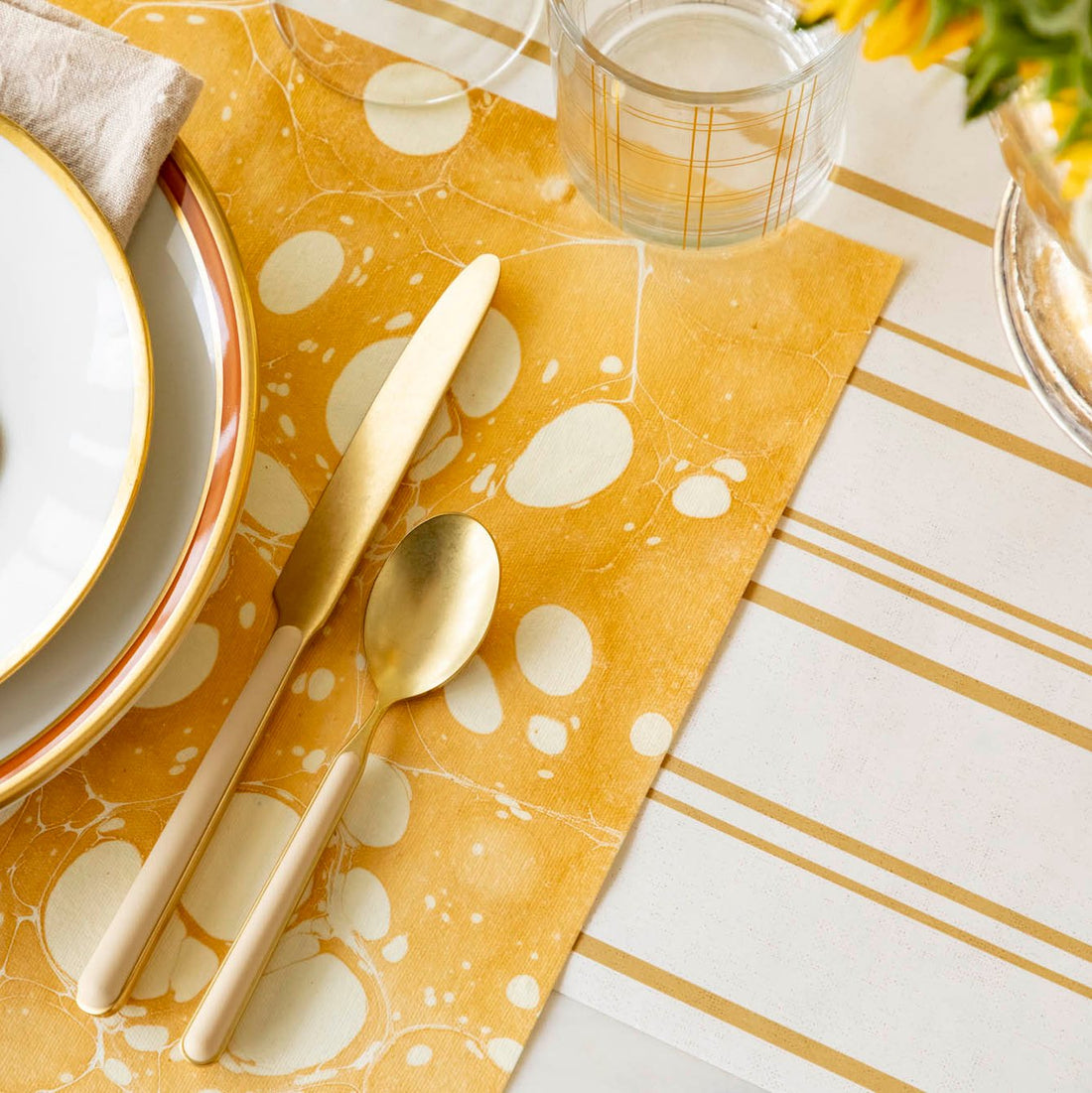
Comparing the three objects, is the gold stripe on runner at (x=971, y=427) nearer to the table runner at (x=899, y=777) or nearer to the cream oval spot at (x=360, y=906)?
the table runner at (x=899, y=777)

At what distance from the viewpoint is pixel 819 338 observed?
1.55 ft

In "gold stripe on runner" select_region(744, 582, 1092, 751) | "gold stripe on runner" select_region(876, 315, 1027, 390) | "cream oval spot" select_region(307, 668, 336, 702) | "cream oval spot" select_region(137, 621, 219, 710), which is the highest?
"gold stripe on runner" select_region(876, 315, 1027, 390)

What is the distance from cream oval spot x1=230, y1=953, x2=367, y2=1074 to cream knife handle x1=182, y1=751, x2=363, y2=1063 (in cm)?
1

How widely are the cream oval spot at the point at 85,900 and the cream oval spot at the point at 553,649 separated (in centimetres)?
17

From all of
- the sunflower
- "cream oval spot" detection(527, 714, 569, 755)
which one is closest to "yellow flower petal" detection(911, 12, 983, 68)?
the sunflower

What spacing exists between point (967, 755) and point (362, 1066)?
255mm

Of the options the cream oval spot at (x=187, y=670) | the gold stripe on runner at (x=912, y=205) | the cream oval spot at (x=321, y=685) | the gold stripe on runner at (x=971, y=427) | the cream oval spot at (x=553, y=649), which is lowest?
the cream oval spot at (x=187, y=670)

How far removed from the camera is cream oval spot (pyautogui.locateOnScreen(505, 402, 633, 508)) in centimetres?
47

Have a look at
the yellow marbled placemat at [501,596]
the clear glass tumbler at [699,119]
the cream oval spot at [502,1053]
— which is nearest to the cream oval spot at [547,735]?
the yellow marbled placemat at [501,596]

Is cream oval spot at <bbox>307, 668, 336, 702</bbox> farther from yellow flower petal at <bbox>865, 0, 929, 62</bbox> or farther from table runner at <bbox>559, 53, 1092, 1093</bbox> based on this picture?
yellow flower petal at <bbox>865, 0, 929, 62</bbox>

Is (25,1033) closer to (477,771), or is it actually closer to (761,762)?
(477,771)

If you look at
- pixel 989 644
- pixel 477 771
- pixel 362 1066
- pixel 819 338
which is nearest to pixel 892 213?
pixel 819 338

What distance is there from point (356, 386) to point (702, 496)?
0.15 metres

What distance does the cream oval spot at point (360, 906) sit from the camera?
43 cm
